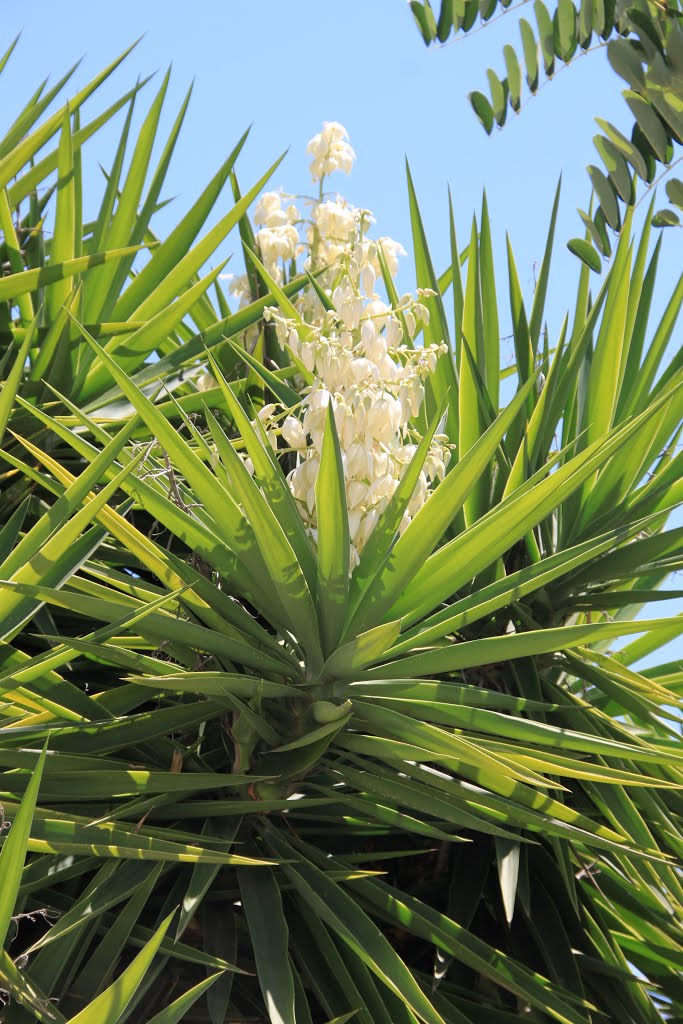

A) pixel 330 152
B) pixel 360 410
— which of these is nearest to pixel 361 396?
pixel 360 410

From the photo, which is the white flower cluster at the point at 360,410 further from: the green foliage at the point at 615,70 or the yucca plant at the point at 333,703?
the green foliage at the point at 615,70

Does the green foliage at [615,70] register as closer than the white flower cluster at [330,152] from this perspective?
Yes

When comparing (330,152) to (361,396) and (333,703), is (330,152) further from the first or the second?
(333,703)

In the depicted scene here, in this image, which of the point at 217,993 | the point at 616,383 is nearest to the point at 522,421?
the point at 616,383

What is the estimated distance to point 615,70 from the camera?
1356 mm

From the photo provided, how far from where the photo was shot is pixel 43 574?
134 centimetres

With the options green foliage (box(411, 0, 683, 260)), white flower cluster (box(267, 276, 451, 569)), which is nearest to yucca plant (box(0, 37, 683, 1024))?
white flower cluster (box(267, 276, 451, 569))

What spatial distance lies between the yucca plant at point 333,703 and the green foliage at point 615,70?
25 cm

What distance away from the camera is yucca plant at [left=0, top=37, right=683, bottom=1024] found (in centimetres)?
133

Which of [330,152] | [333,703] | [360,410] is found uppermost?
[330,152]

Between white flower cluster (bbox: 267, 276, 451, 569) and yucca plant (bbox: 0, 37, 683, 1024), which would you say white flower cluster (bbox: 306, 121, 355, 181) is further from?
white flower cluster (bbox: 267, 276, 451, 569)

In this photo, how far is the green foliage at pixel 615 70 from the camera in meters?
1.34

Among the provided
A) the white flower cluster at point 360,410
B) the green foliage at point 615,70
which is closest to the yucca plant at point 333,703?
the white flower cluster at point 360,410

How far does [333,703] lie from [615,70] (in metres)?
0.85
